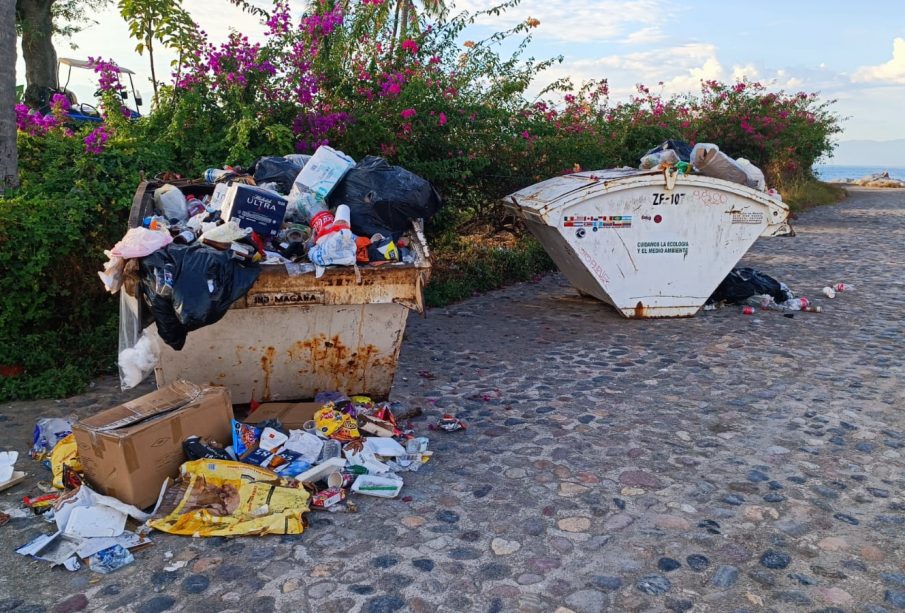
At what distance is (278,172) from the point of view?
5.03m

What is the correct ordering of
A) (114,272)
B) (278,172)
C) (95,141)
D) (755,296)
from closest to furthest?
(114,272) < (278,172) < (95,141) < (755,296)

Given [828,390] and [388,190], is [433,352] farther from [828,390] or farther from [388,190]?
[828,390]

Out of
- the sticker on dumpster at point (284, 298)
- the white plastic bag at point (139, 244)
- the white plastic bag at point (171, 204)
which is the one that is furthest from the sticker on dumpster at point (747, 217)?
the white plastic bag at point (139, 244)

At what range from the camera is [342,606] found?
8.46 ft

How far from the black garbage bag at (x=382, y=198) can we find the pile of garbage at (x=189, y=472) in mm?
1238

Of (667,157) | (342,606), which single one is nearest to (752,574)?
(342,606)

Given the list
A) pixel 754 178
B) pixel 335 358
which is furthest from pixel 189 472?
pixel 754 178

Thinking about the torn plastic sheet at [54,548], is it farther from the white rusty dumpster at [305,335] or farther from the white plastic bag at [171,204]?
the white plastic bag at [171,204]

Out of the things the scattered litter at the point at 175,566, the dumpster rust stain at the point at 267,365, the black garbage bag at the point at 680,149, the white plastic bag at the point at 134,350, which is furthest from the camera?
→ the black garbage bag at the point at 680,149

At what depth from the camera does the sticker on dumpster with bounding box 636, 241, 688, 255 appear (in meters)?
6.56

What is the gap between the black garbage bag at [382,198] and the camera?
14.5 feet

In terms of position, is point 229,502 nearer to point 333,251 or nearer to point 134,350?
point 134,350

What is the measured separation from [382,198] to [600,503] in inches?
88.9

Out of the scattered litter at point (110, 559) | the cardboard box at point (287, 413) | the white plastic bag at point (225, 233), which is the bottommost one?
the scattered litter at point (110, 559)
